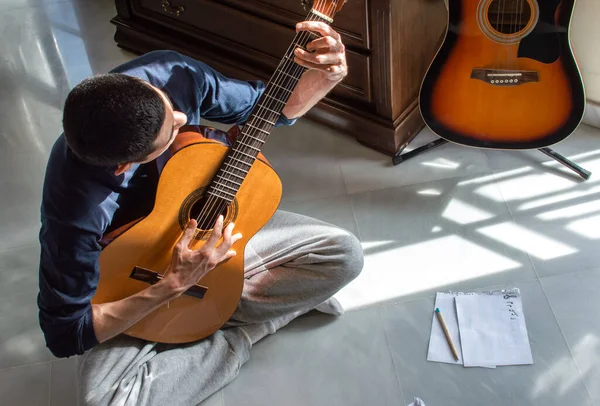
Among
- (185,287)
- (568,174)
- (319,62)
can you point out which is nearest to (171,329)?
(185,287)

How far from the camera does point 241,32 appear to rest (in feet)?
8.05

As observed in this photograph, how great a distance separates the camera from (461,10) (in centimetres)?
184

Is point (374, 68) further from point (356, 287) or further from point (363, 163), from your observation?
point (356, 287)

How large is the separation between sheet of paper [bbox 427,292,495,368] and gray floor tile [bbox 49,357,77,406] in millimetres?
958

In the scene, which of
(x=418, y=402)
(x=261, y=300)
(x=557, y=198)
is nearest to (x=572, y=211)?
(x=557, y=198)

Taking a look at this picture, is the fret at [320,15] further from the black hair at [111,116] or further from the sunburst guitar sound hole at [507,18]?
the sunburst guitar sound hole at [507,18]

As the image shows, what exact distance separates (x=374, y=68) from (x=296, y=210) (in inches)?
19.9

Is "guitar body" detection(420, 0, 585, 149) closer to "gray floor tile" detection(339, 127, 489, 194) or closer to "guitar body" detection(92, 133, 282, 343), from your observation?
"gray floor tile" detection(339, 127, 489, 194)

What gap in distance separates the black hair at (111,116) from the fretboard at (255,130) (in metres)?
0.25

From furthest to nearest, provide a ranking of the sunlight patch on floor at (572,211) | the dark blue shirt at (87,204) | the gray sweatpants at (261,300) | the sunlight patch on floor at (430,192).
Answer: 1. the sunlight patch on floor at (430,192)
2. the sunlight patch on floor at (572,211)
3. the gray sweatpants at (261,300)
4. the dark blue shirt at (87,204)

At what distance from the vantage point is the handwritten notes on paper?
6.03 ft

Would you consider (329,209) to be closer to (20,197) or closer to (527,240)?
(527,240)

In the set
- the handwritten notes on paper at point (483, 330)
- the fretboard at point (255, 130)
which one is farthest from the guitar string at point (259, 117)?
the handwritten notes on paper at point (483, 330)

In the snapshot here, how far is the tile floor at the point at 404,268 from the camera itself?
182 cm
